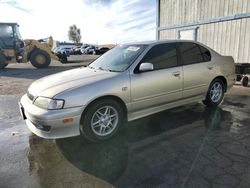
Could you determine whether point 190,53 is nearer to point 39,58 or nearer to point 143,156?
point 143,156

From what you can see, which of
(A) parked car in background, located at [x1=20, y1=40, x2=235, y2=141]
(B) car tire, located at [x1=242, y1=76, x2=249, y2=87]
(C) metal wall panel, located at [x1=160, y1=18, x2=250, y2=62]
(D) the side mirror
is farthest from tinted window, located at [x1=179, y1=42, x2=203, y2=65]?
(C) metal wall panel, located at [x1=160, y1=18, x2=250, y2=62]

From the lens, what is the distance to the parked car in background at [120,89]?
3.36 metres

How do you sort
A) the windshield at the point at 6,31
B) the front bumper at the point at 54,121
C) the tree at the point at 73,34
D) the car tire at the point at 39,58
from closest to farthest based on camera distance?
1. the front bumper at the point at 54,121
2. the windshield at the point at 6,31
3. the car tire at the point at 39,58
4. the tree at the point at 73,34

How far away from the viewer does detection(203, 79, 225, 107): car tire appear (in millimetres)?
5373

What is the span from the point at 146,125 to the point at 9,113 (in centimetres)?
350

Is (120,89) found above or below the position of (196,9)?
below

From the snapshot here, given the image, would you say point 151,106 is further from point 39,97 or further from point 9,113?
point 9,113

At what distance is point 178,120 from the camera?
4.74 m

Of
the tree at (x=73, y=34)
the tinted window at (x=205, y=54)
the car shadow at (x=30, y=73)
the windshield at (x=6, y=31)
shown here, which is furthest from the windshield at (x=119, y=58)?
the tree at (x=73, y=34)

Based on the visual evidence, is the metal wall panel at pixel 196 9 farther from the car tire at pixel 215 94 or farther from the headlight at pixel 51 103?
the headlight at pixel 51 103

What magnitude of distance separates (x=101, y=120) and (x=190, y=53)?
2.53 metres

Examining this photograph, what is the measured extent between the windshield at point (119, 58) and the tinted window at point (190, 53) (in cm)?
95

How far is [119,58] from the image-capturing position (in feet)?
14.7

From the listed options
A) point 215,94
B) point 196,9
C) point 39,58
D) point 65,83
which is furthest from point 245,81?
point 39,58
